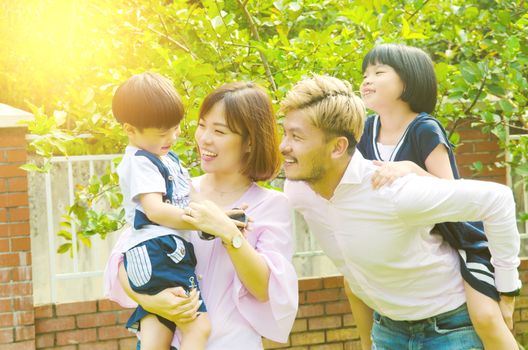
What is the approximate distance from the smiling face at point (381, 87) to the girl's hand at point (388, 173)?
0.45 metres

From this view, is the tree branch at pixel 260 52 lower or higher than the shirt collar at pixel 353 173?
higher

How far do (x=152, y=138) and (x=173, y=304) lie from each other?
536mm

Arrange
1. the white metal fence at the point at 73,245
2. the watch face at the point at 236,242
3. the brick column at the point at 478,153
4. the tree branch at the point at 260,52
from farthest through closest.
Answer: the brick column at the point at 478,153 → the white metal fence at the point at 73,245 → the tree branch at the point at 260,52 → the watch face at the point at 236,242

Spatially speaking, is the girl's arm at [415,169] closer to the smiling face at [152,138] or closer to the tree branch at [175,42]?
the smiling face at [152,138]

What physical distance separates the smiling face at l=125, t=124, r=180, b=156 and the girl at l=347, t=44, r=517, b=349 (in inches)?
26.9

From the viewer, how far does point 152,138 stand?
2.67 m

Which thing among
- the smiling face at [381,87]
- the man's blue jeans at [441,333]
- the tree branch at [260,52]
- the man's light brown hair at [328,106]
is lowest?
the man's blue jeans at [441,333]

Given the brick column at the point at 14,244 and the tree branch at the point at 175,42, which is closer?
the tree branch at the point at 175,42

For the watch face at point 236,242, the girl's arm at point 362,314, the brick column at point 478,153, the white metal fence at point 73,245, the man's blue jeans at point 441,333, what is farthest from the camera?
the brick column at point 478,153

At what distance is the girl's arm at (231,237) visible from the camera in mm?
2463

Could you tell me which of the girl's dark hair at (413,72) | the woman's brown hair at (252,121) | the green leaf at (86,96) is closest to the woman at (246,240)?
the woman's brown hair at (252,121)

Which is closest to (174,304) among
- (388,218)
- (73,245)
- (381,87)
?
(388,218)

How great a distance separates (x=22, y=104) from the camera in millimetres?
8898

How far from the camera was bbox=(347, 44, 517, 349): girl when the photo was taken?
8.97ft
